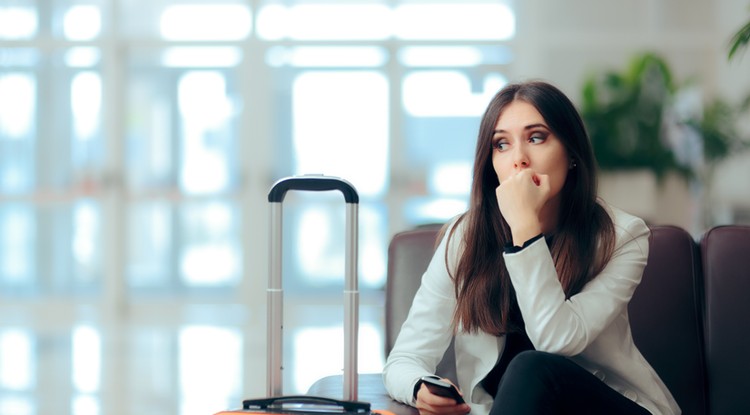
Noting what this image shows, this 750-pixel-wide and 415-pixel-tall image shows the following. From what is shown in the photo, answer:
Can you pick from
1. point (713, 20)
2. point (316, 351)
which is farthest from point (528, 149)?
point (713, 20)

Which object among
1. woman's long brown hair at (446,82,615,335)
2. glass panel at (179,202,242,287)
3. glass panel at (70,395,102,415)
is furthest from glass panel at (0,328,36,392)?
woman's long brown hair at (446,82,615,335)

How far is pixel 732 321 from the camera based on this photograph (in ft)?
6.70

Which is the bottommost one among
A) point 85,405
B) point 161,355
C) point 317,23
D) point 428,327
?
point 161,355

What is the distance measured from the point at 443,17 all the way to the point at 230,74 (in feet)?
7.19

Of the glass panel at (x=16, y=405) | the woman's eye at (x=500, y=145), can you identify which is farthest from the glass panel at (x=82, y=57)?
the woman's eye at (x=500, y=145)

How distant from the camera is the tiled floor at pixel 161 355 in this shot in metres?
4.41

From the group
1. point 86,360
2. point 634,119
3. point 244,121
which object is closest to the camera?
point 86,360

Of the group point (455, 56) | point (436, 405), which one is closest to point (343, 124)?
point (455, 56)

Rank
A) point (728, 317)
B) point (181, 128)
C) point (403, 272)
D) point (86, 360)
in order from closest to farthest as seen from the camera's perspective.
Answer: point (728, 317), point (403, 272), point (86, 360), point (181, 128)

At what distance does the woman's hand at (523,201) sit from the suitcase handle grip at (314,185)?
0.37 meters

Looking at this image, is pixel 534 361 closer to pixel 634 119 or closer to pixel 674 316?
pixel 674 316

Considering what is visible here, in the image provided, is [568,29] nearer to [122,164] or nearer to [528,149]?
[122,164]

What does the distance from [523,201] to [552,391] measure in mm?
408

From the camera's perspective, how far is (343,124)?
9.02 m
